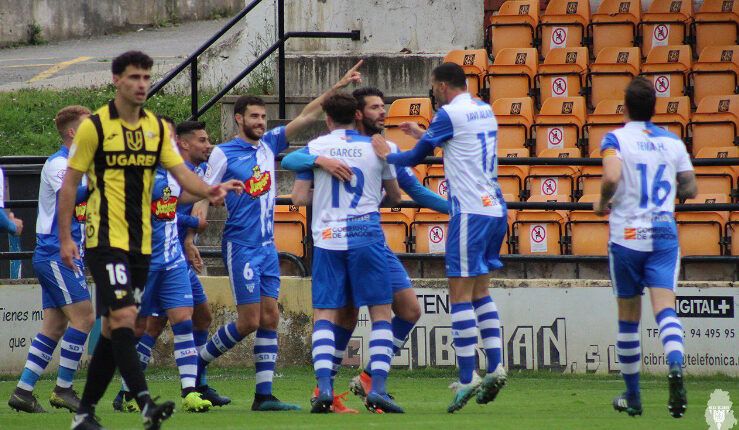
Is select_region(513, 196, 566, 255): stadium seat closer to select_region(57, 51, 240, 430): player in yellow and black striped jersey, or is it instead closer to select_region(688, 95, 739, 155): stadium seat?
select_region(688, 95, 739, 155): stadium seat

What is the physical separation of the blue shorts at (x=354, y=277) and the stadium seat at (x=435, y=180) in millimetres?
4344

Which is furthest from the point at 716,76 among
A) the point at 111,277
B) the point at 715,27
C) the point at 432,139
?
the point at 111,277

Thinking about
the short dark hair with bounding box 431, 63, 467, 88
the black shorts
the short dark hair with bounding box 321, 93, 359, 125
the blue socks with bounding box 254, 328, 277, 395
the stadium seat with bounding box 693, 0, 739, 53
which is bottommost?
the blue socks with bounding box 254, 328, 277, 395

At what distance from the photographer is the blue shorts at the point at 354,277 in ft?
28.5

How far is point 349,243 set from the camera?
8664 millimetres

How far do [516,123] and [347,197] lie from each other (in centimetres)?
604

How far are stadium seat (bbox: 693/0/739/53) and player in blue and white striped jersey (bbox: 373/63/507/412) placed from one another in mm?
7885

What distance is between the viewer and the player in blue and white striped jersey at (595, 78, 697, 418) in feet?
26.5

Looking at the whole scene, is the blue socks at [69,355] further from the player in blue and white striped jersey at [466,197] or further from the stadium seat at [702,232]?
the stadium seat at [702,232]

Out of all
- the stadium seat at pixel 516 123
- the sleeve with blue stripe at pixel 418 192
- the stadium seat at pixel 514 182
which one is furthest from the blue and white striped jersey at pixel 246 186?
the stadium seat at pixel 516 123

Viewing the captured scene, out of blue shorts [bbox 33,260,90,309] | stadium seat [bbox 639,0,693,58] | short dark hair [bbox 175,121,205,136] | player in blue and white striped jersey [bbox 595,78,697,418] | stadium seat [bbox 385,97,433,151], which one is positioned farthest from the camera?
stadium seat [bbox 639,0,693,58]

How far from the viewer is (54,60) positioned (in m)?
27.0

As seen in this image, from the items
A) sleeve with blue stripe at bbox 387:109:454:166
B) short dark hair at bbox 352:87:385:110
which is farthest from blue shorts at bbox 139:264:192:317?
sleeve with blue stripe at bbox 387:109:454:166

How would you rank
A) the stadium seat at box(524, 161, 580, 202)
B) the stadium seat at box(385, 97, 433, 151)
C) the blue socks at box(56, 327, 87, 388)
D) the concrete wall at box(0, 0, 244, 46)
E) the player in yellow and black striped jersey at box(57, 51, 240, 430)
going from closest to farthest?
the player in yellow and black striped jersey at box(57, 51, 240, 430) → the blue socks at box(56, 327, 87, 388) → the stadium seat at box(524, 161, 580, 202) → the stadium seat at box(385, 97, 433, 151) → the concrete wall at box(0, 0, 244, 46)
